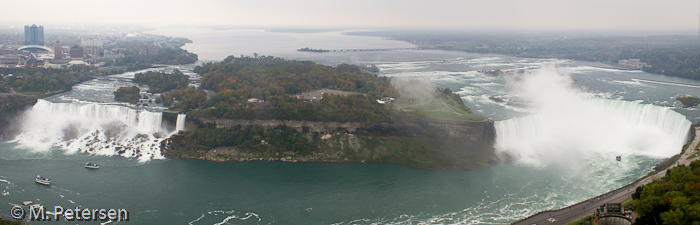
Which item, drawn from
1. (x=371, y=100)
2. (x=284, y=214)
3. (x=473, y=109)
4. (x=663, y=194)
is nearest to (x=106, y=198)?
(x=284, y=214)

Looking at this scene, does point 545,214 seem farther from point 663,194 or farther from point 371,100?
point 371,100

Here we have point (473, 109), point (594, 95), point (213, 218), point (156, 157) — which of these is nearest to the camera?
point (213, 218)

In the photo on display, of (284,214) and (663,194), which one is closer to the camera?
(663,194)

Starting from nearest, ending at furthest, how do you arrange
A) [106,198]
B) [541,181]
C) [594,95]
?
1. [106,198]
2. [541,181]
3. [594,95]

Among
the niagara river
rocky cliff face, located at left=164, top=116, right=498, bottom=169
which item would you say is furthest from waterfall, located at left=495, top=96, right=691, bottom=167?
rocky cliff face, located at left=164, top=116, right=498, bottom=169

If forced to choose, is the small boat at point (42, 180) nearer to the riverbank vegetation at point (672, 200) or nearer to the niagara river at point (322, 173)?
the niagara river at point (322, 173)

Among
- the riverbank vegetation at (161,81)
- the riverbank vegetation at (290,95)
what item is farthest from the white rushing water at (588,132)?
the riverbank vegetation at (161,81)
